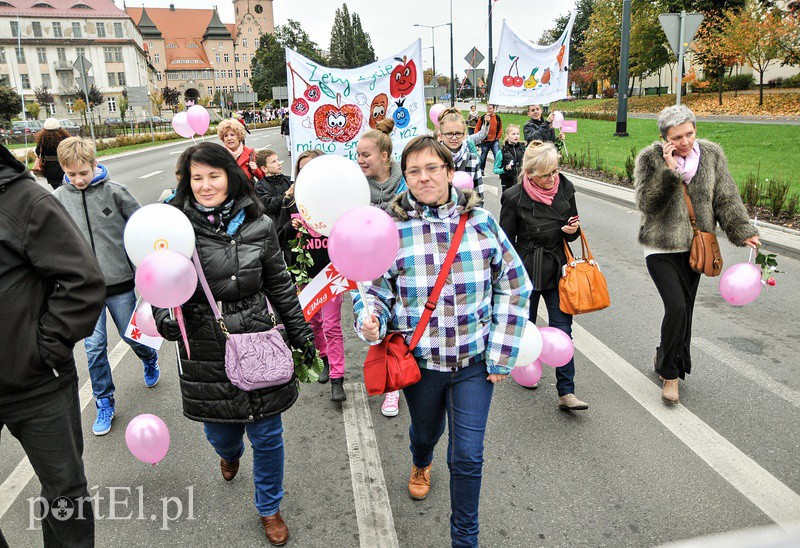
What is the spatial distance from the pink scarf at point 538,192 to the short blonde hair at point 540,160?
8 centimetres

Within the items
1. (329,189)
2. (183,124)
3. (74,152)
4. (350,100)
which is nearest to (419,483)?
(329,189)

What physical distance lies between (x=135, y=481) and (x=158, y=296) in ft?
5.32

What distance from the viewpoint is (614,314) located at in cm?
626


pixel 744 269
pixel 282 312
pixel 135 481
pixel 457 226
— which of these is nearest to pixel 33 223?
pixel 282 312

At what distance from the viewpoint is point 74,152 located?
3936mm

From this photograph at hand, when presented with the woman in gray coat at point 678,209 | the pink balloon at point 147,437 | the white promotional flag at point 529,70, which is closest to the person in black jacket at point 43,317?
the pink balloon at point 147,437

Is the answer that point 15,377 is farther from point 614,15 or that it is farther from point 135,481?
point 614,15

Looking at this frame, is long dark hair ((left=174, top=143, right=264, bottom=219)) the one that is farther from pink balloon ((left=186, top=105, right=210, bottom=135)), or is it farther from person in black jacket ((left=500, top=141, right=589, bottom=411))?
pink balloon ((left=186, top=105, right=210, bottom=135))

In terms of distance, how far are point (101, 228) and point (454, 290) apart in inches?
106

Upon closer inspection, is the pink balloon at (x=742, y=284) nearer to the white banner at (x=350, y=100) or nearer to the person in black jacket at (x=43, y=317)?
the white banner at (x=350, y=100)

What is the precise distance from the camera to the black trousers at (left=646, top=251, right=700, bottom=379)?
4191 mm

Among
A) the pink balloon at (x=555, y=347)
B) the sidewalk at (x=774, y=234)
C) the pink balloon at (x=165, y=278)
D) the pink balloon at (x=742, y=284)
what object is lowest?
the sidewalk at (x=774, y=234)

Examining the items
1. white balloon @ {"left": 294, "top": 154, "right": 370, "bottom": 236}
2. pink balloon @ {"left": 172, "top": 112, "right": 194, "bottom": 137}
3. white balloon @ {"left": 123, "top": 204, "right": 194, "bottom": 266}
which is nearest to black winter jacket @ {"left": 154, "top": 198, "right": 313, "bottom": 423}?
white balloon @ {"left": 123, "top": 204, "right": 194, "bottom": 266}

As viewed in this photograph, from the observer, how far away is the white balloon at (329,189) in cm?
262
